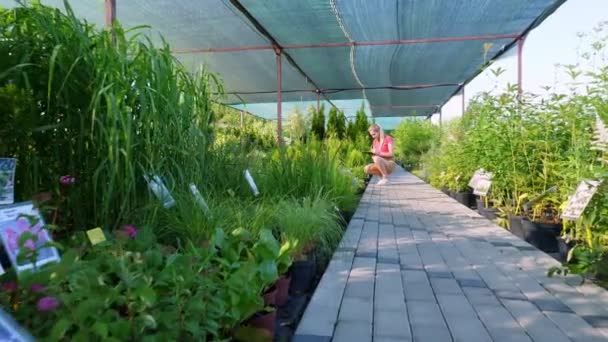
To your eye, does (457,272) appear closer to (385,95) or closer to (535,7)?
(535,7)

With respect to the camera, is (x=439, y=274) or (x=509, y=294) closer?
(x=509, y=294)

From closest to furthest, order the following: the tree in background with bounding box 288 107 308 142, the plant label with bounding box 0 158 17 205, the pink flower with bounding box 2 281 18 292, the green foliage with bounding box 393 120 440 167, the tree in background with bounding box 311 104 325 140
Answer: the pink flower with bounding box 2 281 18 292, the plant label with bounding box 0 158 17 205, the tree in background with bounding box 288 107 308 142, the tree in background with bounding box 311 104 325 140, the green foliage with bounding box 393 120 440 167

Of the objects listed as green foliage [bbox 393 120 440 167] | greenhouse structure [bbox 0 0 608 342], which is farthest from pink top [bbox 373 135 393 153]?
green foliage [bbox 393 120 440 167]

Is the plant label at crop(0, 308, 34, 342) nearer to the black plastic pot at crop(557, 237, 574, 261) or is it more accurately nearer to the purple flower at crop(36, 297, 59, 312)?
the purple flower at crop(36, 297, 59, 312)

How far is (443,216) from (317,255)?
6.68ft

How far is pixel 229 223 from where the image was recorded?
1.80 meters

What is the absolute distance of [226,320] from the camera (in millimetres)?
1035

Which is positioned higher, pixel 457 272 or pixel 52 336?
pixel 52 336

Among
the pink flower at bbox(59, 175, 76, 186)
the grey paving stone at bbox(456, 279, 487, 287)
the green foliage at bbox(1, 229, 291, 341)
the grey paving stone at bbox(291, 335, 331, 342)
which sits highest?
the pink flower at bbox(59, 175, 76, 186)

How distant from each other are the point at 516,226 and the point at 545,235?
34cm

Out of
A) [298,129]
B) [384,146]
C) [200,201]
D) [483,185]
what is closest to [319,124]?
[384,146]

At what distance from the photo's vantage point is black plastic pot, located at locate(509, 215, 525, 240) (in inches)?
121

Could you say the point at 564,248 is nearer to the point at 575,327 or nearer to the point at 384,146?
the point at 575,327

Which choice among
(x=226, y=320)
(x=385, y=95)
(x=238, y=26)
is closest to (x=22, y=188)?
(x=226, y=320)
